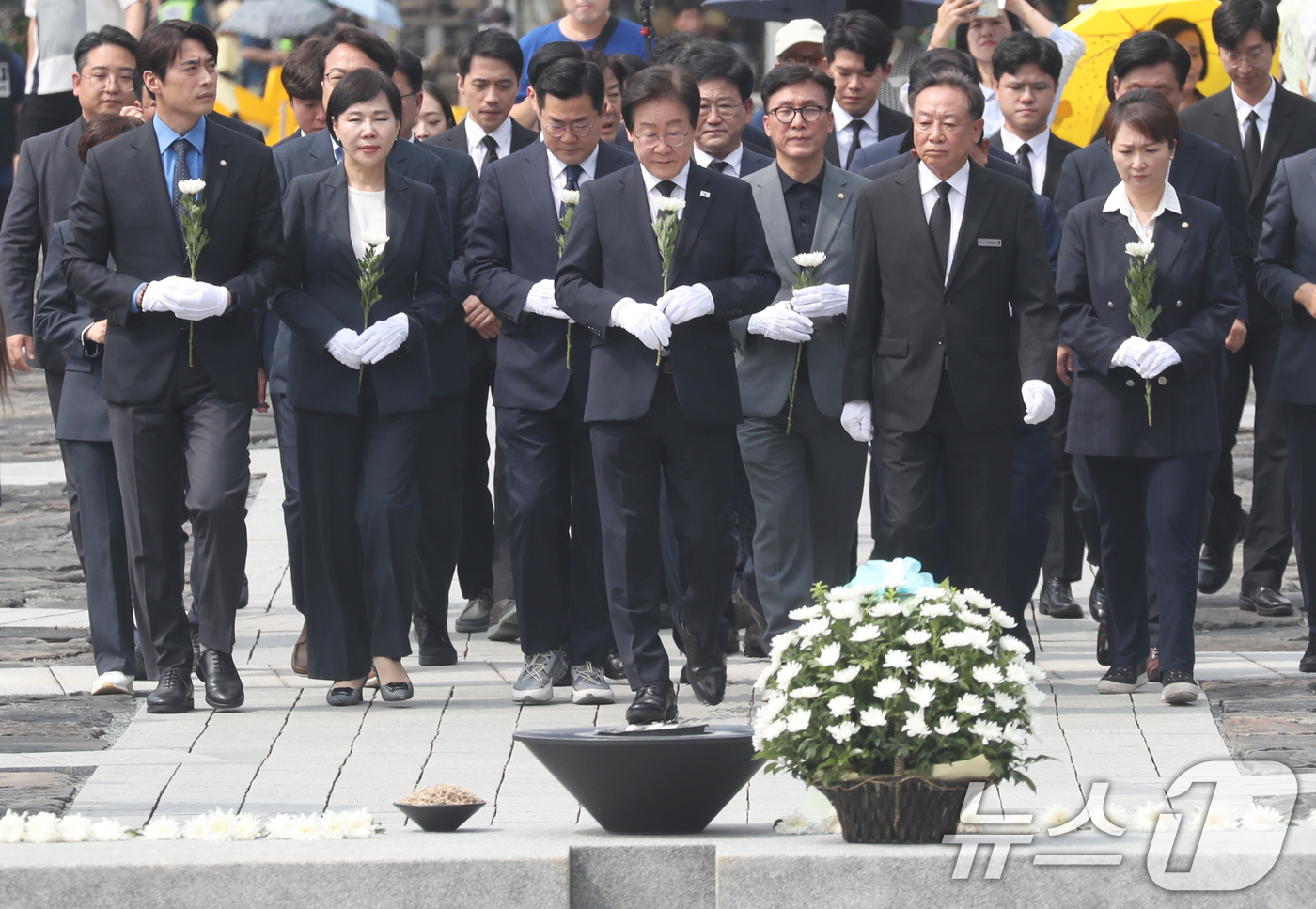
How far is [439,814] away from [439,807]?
0.02 metres

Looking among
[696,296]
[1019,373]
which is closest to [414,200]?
[696,296]

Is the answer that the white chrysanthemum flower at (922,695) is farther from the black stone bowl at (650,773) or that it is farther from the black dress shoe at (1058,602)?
the black dress shoe at (1058,602)

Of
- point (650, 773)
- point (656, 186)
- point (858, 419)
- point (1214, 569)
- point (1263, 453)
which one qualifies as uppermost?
point (656, 186)

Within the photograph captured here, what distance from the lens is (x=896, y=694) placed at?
16.6 feet

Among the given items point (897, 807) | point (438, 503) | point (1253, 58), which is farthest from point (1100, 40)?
point (897, 807)

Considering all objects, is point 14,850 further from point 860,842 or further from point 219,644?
point 219,644

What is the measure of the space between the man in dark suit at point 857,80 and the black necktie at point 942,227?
1923 millimetres

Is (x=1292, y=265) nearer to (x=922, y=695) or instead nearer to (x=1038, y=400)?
(x=1038, y=400)

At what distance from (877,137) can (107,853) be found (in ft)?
19.6

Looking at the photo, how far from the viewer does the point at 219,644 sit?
777cm

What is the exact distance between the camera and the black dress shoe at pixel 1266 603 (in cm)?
966

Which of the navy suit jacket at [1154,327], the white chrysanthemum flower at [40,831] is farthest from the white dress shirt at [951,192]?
the white chrysanthemum flower at [40,831]

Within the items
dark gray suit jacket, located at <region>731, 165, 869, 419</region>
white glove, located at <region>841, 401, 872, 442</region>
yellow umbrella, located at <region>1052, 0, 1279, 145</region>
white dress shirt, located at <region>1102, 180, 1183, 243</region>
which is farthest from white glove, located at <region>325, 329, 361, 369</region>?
yellow umbrella, located at <region>1052, 0, 1279, 145</region>

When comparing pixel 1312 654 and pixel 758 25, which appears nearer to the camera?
pixel 1312 654
